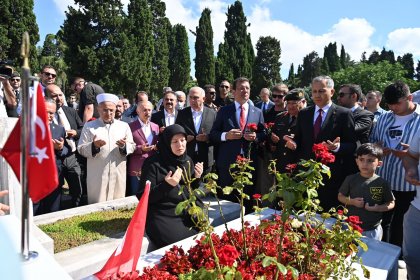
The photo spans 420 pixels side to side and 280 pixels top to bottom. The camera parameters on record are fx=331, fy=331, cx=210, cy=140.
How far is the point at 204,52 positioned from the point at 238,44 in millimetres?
4209

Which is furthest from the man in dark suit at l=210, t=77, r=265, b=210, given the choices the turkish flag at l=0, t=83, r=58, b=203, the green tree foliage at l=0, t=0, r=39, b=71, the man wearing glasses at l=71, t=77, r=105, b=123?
the green tree foliage at l=0, t=0, r=39, b=71

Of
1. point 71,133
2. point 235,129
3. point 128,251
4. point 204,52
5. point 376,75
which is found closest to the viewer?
point 128,251

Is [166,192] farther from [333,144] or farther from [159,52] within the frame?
[159,52]

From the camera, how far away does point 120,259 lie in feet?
7.31

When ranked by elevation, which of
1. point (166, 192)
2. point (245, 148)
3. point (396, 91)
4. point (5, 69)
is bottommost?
point (166, 192)

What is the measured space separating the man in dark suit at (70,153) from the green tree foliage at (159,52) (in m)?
28.2

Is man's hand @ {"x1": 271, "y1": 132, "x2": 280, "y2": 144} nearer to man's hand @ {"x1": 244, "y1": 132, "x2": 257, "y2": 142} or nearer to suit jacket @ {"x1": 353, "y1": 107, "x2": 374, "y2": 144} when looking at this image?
man's hand @ {"x1": 244, "y1": 132, "x2": 257, "y2": 142}

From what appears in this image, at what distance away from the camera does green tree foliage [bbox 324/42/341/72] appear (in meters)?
59.1

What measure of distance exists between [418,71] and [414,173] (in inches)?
2388

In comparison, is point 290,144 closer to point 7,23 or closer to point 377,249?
point 377,249

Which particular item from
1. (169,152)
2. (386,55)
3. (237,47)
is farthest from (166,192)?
(386,55)

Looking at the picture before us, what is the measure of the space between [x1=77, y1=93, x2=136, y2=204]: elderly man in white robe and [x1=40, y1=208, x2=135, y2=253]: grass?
0.46 meters

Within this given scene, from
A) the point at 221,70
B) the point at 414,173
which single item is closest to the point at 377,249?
the point at 414,173

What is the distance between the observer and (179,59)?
39219mm
